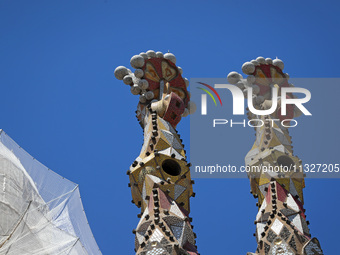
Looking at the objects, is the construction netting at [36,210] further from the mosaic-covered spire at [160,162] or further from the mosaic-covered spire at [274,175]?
the mosaic-covered spire at [274,175]

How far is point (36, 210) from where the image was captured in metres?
17.9

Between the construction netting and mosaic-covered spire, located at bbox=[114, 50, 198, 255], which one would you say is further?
the construction netting

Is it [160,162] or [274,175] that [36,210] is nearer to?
[160,162]

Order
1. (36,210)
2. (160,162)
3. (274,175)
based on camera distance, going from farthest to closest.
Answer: (274,175), (160,162), (36,210)

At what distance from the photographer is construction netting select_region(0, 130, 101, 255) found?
1736cm

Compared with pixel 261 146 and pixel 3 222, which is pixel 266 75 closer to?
pixel 261 146

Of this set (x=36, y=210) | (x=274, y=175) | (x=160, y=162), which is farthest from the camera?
(x=274, y=175)

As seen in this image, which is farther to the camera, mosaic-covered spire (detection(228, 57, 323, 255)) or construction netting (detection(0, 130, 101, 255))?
construction netting (detection(0, 130, 101, 255))

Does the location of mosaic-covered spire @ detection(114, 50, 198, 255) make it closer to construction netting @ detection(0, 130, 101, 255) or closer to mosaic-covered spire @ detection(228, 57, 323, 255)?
construction netting @ detection(0, 130, 101, 255)

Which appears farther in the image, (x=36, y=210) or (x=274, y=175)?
(x=274, y=175)

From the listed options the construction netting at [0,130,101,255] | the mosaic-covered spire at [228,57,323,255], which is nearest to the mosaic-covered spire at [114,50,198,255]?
the construction netting at [0,130,101,255]

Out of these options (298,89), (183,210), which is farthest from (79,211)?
(298,89)

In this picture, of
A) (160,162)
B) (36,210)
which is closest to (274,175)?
(160,162)

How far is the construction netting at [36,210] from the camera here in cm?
1736
